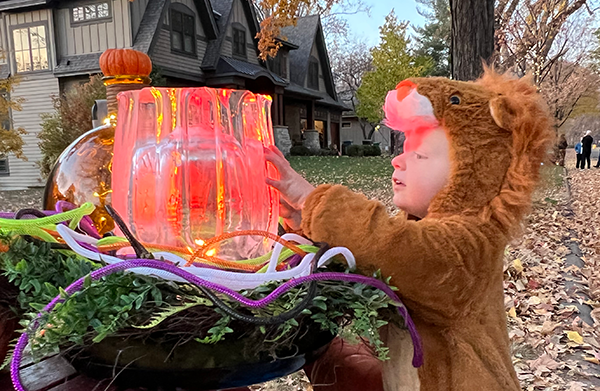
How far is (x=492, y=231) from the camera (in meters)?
0.97

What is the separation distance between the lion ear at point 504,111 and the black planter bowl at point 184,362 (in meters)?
0.62

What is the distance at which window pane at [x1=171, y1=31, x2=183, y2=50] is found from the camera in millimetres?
14652

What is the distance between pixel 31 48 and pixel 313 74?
12736mm

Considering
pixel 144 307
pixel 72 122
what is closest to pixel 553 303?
pixel 144 307

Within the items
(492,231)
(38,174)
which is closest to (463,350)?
(492,231)

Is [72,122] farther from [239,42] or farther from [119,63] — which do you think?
[239,42]

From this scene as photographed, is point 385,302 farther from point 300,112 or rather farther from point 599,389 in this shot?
point 300,112

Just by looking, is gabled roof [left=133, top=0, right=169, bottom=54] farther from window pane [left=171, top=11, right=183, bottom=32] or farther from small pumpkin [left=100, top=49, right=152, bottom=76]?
small pumpkin [left=100, top=49, right=152, bottom=76]

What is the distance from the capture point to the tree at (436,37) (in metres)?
29.0

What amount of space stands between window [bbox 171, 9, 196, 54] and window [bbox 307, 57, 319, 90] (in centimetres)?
816

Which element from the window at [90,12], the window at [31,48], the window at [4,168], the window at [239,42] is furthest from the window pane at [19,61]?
the window at [239,42]

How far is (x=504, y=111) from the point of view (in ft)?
3.40

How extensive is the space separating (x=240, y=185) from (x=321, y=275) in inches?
13.5

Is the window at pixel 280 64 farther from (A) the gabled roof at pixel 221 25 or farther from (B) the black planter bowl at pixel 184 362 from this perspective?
(B) the black planter bowl at pixel 184 362
